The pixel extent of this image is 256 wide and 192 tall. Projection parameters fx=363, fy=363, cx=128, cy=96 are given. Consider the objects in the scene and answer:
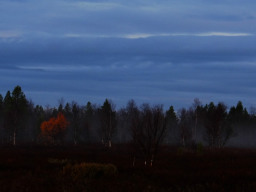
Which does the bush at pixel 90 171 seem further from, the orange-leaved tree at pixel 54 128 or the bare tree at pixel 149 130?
the orange-leaved tree at pixel 54 128

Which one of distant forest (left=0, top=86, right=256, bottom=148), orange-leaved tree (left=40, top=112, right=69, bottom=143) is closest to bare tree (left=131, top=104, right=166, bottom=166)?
distant forest (left=0, top=86, right=256, bottom=148)

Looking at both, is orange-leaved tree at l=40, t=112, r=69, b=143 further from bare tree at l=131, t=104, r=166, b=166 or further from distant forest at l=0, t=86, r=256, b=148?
bare tree at l=131, t=104, r=166, b=166

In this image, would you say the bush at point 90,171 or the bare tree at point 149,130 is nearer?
the bush at point 90,171

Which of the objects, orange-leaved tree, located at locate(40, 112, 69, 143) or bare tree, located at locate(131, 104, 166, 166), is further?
orange-leaved tree, located at locate(40, 112, 69, 143)

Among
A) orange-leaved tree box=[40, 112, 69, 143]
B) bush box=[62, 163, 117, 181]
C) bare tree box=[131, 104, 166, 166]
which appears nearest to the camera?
bush box=[62, 163, 117, 181]

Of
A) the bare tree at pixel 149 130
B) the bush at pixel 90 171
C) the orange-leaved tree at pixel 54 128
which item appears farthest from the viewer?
the orange-leaved tree at pixel 54 128

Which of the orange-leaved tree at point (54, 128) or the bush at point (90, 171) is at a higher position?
the orange-leaved tree at point (54, 128)

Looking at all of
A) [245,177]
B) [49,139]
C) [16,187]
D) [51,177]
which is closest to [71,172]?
[51,177]

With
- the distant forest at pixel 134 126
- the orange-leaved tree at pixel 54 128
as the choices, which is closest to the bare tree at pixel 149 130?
the distant forest at pixel 134 126

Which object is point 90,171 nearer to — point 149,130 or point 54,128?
point 149,130

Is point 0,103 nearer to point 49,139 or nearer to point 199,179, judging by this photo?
point 49,139

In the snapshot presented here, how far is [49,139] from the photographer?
62.7 metres

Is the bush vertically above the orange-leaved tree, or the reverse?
the orange-leaved tree

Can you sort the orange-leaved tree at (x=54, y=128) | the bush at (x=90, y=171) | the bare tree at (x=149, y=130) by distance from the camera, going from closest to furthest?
the bush at (x=90, y=171), the bare tree at (x=149, y=130), the orange-leaved tree at (x=54, y=128)
